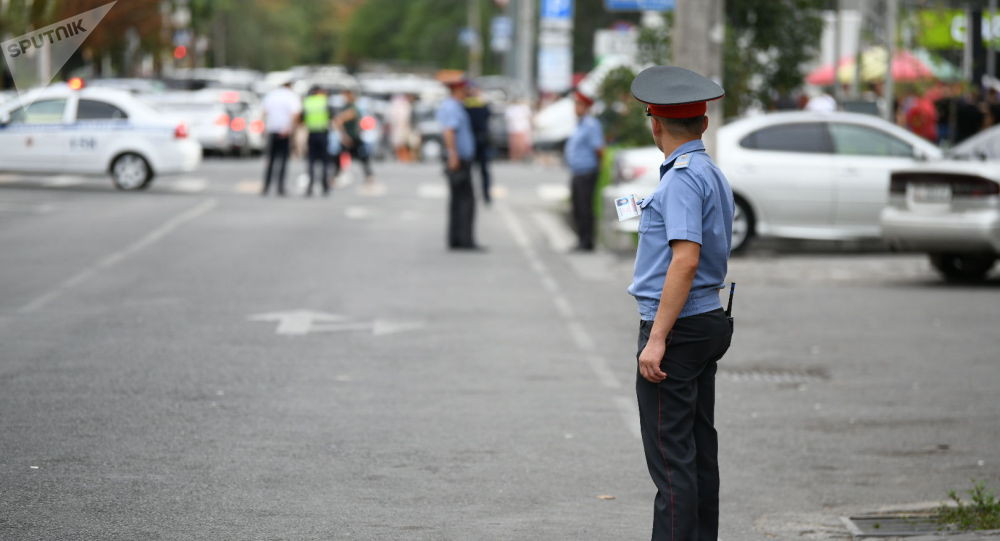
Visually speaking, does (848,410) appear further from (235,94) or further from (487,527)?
(235,94)

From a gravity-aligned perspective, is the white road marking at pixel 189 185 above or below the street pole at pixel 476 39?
below

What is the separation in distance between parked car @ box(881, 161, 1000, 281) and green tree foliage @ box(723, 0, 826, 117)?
30.3ft

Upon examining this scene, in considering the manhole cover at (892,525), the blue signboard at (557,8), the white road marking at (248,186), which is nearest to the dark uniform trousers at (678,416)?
the manhole cover at (892,525)

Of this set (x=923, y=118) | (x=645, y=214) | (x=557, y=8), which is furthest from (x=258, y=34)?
(x=645, y=214)

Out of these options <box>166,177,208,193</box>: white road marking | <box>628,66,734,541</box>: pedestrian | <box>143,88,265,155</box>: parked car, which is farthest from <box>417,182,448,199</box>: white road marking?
<box>628,66,734,541</box>: pedestrian

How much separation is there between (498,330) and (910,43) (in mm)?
15568

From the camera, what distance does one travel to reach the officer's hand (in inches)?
194

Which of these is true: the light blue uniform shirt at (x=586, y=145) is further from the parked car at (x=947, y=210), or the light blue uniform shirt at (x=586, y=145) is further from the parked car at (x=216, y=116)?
the parked car at (x=216, y=116)

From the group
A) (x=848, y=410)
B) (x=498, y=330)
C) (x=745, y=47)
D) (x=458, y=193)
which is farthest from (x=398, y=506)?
(x=745, y=47)

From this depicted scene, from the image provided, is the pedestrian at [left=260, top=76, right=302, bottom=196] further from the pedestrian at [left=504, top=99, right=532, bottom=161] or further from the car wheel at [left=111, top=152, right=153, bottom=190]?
the pedestrian at [left=504, top=99, right=532, bottom=161]

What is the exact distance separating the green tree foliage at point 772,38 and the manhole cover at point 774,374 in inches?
558

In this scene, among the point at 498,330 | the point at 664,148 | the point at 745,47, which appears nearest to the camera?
the point at 664,148

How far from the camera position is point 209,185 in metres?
29.1

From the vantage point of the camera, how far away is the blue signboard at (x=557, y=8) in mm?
41562
